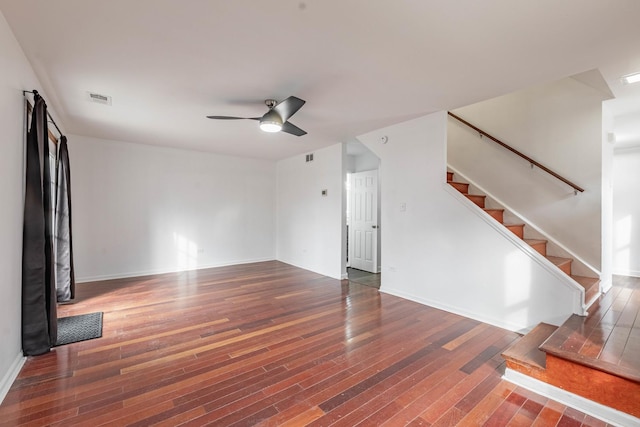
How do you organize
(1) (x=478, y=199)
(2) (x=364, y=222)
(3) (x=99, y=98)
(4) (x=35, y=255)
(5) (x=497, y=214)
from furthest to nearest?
(2) (x=364, y=222) < (1) (x=478, y=199) < (5) (x=497, y=214) < (3) (x=99, y=98) < (4) (x=35, y=255)

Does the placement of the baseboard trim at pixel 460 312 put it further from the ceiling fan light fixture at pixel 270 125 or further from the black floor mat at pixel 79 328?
the black floor mat at pixel 79 328

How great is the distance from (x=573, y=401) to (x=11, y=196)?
444 centimetres

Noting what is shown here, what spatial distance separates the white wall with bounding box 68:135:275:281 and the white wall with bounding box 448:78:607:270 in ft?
15.9

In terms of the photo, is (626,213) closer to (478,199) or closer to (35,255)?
(478,199)

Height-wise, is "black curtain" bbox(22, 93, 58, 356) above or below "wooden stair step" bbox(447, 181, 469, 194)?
below

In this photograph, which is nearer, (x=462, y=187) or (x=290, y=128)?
(x=290, y=128)

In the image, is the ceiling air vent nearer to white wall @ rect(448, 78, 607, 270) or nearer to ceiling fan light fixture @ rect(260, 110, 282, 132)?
ceiling fan light fixture @ rect(260, 110, 282, 132)

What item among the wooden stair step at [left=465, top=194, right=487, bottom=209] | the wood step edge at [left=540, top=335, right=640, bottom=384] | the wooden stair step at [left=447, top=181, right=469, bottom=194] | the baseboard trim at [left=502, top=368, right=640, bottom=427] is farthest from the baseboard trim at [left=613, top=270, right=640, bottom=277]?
the baseboard trim at [left=502, top=368, right=640, bottom=427]

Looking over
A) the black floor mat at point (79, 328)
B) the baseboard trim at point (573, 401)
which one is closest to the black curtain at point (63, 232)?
the black floor mat at point (79, 328)

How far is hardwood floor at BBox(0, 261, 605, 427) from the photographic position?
1852mm

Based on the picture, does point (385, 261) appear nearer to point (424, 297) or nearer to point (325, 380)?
point (424, 297)

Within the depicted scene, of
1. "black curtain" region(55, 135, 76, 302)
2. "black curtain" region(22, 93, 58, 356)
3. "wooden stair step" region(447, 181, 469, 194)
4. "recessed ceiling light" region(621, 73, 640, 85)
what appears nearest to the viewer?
"black curtain" region(22, 93, 58, 356)

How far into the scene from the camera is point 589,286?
3160mm

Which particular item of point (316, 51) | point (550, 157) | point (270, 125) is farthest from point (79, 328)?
point (550, 157)
